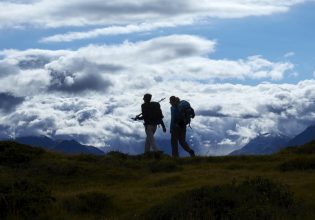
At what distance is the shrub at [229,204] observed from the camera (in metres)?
12.1

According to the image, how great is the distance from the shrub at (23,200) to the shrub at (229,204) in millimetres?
2467

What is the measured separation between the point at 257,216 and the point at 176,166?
33.1 feet

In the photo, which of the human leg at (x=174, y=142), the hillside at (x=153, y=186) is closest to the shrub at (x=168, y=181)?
the hillside at (x=153, y=186)

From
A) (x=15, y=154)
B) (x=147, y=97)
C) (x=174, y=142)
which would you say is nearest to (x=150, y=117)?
(x=147, y=97)

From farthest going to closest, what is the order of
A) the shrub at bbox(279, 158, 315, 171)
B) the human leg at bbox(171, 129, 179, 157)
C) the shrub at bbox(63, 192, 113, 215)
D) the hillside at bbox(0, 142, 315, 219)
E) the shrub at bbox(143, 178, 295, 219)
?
the human leg at bbox(171, 129, 179, 157)
the shrub at bbox(279, 158, 315, 171)
the shrub at bbox(63, 192, 113, 215)
the hillside at bbox(0, 142, 315, 219)
the shrub at bbox(143, 178, 295, 219)

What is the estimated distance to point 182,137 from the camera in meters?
27.4

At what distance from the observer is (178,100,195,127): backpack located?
2702cm

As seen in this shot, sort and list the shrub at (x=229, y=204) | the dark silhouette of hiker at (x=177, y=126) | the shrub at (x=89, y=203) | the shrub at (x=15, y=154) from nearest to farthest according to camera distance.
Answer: the shrub at (x=229, y=204), the shrub at (x=89, y=203), the shrub at (x=15, y=154), the dark silhouette of hiker at (x=177, y=126)

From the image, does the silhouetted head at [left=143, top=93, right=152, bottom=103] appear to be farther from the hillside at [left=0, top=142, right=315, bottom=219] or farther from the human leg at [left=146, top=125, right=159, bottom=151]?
the hillside at [left=0, top=142, right=315, bottom=219]

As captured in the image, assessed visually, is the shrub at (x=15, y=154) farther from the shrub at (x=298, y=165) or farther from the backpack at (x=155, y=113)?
the shrub at (x=298, y=165)

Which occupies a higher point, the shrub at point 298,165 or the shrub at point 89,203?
the shrub at point 298,165

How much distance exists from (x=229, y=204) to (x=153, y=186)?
5649mm

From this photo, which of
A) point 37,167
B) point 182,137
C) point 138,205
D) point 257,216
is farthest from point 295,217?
point 182,137

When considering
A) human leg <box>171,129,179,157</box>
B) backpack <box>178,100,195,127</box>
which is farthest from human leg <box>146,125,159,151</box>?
backpack <box>178,100,195,127</box>
